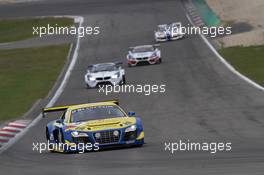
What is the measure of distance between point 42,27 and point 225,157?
57.3 metres

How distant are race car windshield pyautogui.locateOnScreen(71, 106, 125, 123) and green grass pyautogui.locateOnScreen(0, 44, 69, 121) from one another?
1214 cm

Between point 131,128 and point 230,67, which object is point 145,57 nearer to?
point 230,67

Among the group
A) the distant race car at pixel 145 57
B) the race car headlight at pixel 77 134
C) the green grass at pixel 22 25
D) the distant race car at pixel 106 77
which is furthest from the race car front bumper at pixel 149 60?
the race car headlight at pixel 77 134

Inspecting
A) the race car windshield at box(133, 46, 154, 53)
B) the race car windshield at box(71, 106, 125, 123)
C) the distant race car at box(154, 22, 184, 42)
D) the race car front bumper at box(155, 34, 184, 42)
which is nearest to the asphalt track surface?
the race car front bumper at box(155, 34, 184, 42)

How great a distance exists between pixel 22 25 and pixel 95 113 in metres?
56.2

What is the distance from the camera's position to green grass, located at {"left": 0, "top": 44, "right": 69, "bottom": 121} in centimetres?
3759

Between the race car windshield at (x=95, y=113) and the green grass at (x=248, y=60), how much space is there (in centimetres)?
1759

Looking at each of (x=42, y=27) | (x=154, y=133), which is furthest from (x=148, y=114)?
(x=42, y=27)

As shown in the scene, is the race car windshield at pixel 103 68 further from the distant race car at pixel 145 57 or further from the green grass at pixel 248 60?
the distant race car at pixel 145 57

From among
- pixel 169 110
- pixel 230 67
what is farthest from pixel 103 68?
pixel 169 110

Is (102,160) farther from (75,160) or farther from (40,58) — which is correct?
(40,58)

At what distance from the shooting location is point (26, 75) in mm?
49875

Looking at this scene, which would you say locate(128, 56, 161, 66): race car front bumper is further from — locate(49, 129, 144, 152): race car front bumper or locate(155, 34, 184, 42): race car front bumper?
locate(49, 129, 144, 152): race car front bumper

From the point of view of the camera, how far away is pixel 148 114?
30188 mm
